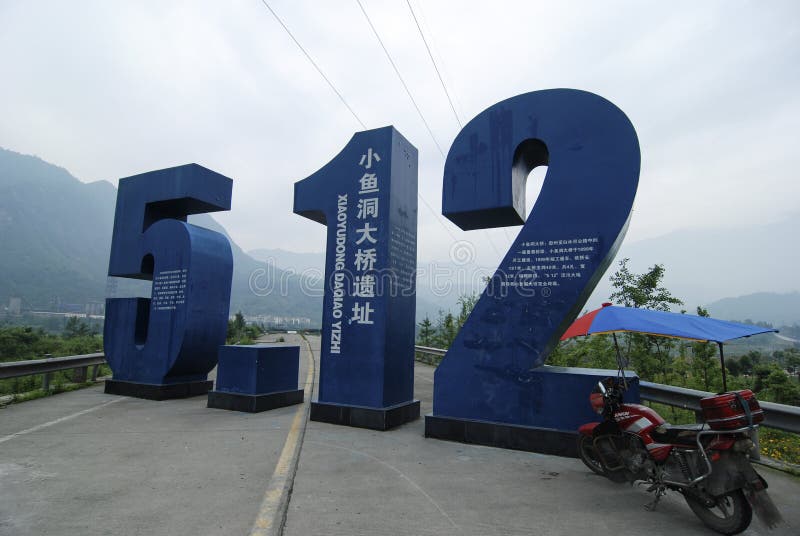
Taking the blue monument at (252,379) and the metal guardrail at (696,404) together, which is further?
the blue monument at (252,379)

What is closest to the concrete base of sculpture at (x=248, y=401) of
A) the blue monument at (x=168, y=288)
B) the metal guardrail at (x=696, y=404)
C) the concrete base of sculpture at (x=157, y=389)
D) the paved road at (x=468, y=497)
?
the concrete base of sculpture at (x=157, y=389)

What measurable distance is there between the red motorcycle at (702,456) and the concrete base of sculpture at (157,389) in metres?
8.15

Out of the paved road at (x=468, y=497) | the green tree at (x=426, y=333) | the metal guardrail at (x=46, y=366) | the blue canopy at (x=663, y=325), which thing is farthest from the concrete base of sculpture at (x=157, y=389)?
the green tree at (x=426, y=333)

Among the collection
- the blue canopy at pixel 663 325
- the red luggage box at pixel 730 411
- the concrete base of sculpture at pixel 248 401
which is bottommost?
the concrete base of sculpture at pixel 248 401

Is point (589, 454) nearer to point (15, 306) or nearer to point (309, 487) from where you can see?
point (309, 487)

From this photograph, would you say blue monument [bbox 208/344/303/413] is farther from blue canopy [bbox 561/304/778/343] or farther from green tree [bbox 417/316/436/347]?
green tree [bbox 417/316/436/347]

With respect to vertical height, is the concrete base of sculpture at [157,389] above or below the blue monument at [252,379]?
below

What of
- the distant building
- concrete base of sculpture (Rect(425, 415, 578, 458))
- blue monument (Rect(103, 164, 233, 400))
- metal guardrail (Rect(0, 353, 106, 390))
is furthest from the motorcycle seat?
the distant building

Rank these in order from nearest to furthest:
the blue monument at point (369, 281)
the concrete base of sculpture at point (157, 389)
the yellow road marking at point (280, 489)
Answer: the yellow road marking at point (280, 489), the blue monument at point (369, 281), the concrete base of sculpture at point (157, 389)

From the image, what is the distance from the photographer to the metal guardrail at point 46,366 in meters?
8.23

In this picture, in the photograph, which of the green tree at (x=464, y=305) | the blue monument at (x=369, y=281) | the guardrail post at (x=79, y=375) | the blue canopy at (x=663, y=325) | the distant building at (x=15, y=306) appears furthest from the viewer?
the distant building at (x=15, y=306)

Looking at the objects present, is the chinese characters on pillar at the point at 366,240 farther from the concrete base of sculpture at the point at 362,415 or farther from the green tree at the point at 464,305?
the green tree at the point at 464,305

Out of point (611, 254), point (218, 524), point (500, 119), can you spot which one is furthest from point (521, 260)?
point (218, 524)

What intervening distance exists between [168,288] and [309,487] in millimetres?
6850
